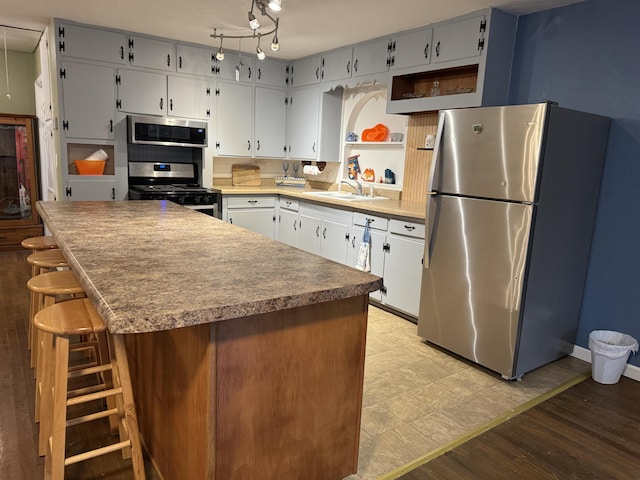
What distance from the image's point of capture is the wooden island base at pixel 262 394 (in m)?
1.45

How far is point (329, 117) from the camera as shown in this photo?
5195 millimetres

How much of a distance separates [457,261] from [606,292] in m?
1.05

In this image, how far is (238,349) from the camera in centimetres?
145

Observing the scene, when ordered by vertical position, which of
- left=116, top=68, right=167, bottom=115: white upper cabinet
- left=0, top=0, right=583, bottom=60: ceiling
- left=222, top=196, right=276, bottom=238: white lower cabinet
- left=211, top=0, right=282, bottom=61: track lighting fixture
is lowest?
left=222, top=196, right=276, bottom=238: white lower cabinet

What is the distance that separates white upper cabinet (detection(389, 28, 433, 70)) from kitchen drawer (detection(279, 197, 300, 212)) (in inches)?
68.1

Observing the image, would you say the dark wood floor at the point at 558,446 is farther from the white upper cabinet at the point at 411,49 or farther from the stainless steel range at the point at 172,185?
the stainless steel range at the point at 172,185

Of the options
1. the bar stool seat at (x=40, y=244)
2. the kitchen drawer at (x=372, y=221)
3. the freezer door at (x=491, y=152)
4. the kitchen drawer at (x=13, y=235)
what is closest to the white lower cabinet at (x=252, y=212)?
the kitchen drawer at (x=372, y=221)

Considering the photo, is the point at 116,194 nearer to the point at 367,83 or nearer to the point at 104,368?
the point at 367,83

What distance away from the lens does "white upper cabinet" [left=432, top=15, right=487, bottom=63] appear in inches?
135

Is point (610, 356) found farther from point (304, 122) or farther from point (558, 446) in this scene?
point (304, 122)

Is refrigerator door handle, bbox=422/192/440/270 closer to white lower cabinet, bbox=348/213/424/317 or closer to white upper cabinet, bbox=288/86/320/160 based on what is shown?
white lower cabinet, bbox=348/213/424/317

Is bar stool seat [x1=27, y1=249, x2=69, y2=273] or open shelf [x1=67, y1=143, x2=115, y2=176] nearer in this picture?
bar stool seat [x1=27, y1=249, x2=69, y2=273]

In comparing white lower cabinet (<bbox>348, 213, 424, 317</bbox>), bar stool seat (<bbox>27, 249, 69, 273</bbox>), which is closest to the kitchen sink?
white lower cabinet (<bbox>348, 213, 424, 317</bbox>)

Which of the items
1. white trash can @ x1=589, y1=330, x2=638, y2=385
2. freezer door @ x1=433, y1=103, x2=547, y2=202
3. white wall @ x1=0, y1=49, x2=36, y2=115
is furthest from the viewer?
white wall @ x1=0, y1=49, x2=36, y2=115
